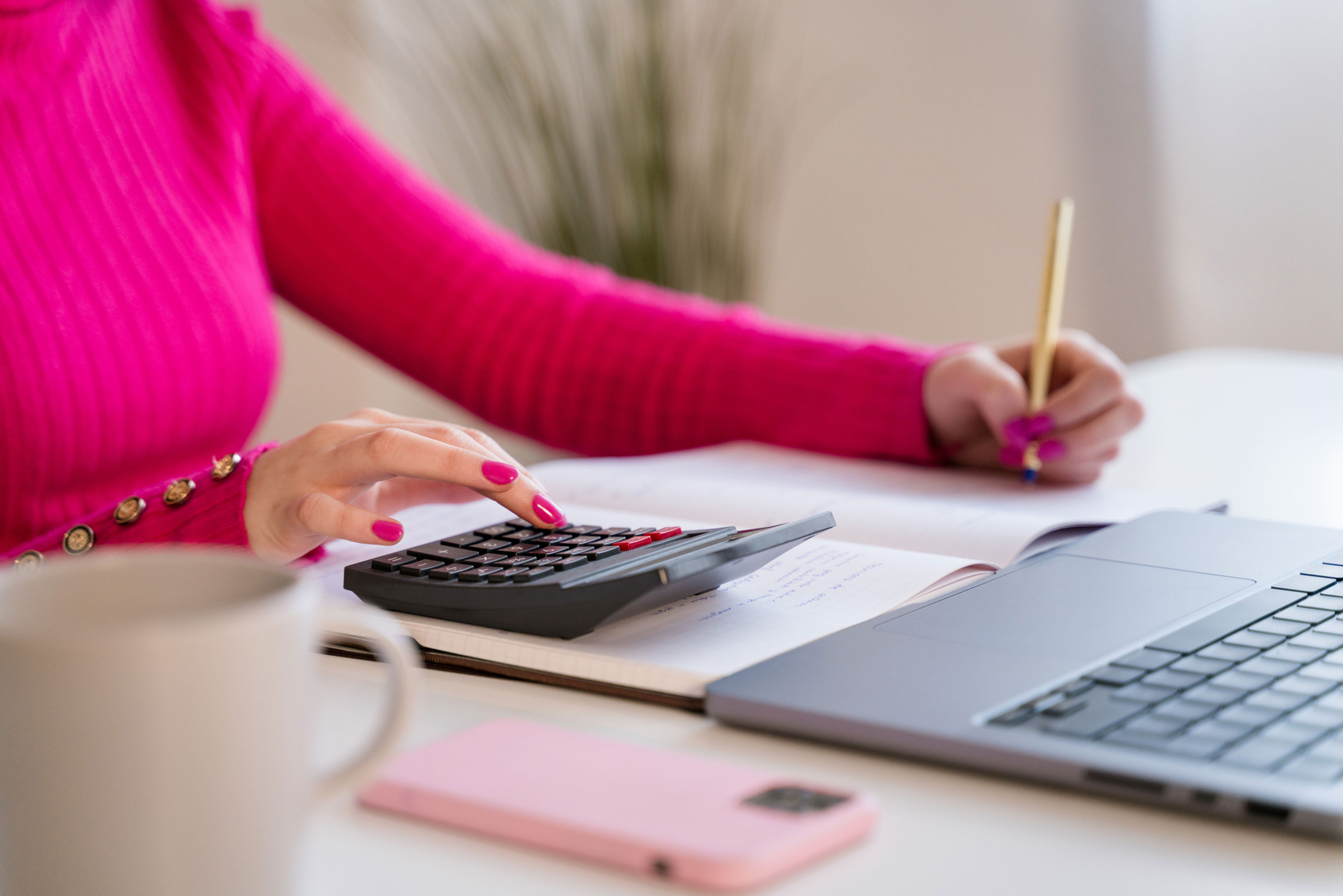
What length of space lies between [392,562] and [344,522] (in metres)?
0.03

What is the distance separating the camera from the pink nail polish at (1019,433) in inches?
31.4

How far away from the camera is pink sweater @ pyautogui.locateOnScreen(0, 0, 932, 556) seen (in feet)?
2.54

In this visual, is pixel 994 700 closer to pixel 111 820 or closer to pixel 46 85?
pixel 111 820

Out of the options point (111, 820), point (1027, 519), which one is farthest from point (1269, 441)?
point (111, 820)

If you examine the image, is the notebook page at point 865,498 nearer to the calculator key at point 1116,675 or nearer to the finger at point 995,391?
the finger at point 995,391

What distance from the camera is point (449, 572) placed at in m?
0.49

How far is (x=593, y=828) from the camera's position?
0.33m

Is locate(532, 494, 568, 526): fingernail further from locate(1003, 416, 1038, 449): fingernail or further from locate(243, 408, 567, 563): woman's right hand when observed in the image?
locate(1003, 416, 1038, 449): fingernail

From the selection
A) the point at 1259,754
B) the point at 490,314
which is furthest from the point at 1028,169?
the point at 1259,754

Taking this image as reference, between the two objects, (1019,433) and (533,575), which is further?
(1019,433)

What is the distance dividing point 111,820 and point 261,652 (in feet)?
0.15

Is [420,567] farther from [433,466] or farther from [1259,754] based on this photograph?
[1259,754]

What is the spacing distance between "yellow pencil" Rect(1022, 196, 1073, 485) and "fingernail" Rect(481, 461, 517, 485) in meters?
0.40

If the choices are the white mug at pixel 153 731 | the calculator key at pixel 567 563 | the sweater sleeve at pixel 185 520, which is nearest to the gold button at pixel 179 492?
the sweater sleeve at pixel 185 520
